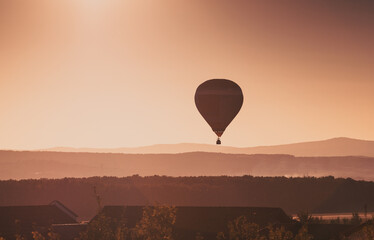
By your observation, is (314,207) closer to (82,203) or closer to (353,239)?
(82,203)

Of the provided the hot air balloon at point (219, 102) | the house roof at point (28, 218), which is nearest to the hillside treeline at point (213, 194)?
the house roof at point (28, 218)

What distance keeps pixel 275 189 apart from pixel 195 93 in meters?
67.6

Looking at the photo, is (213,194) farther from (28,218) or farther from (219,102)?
(219,102)

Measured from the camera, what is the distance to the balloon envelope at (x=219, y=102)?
2559 inches

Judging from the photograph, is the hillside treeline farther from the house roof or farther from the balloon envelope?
the balloon envelope

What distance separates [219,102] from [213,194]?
68.8 metres

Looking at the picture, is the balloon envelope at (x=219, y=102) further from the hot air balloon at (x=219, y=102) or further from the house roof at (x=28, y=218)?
the house roof at (x=28, y=218)

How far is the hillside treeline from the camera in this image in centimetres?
12950

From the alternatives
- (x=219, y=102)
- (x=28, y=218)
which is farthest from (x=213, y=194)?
(x=219, y=102)

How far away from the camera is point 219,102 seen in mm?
65062

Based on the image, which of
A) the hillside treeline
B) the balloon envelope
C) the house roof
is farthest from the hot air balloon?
the hillside treeline

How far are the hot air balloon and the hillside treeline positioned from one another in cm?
6380

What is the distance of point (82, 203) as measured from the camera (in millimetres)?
127375

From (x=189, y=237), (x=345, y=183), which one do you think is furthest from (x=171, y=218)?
(x=345, y=183)
